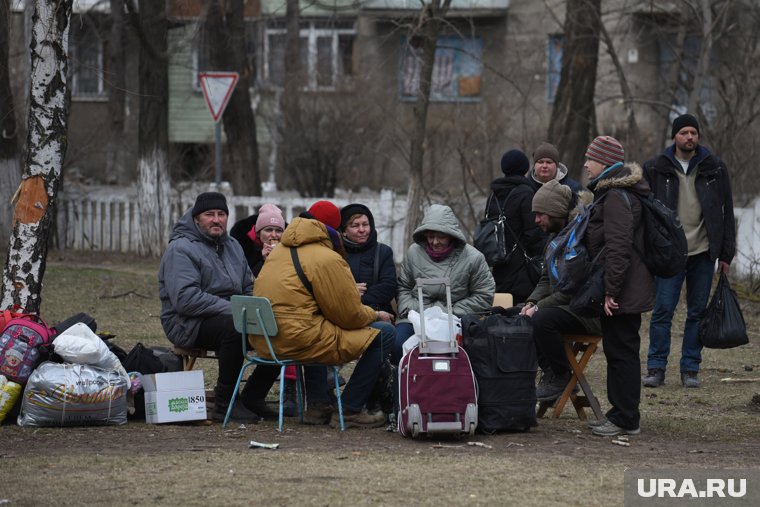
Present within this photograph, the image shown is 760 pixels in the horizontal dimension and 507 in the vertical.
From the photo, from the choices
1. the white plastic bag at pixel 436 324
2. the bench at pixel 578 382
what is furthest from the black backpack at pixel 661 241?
the white plastic bag at pixel 436 324

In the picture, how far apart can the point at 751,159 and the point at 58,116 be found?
11913 mm

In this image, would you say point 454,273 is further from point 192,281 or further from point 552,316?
point 192,281

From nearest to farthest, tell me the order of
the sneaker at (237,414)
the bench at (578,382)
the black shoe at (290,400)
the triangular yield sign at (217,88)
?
the bench at (578,382)
the sneaker at (237,414)
the black shoe at (290,400)
the triangular yield sign at (217,88)

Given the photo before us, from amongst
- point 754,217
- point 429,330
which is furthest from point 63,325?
point 754,217

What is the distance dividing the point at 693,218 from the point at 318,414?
348cm

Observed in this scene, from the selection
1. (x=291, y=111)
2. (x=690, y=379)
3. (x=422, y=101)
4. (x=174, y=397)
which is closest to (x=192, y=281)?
(x=174, y=397)

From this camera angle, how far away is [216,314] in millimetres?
8062

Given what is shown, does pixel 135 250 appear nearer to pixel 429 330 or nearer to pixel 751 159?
pixel 751 159

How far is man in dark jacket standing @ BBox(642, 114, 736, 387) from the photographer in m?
9.55

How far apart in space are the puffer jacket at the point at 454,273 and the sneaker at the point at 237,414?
3.87ft

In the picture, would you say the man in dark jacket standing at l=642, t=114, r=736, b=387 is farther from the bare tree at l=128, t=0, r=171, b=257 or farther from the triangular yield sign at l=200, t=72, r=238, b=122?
the bare tree at l=128, t=0, r=171, b=257

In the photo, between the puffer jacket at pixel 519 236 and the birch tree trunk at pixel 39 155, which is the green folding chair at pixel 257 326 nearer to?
the puffer jacket at pixel 519 236

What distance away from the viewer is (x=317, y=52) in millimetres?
29297

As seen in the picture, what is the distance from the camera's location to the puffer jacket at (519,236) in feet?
30.4
